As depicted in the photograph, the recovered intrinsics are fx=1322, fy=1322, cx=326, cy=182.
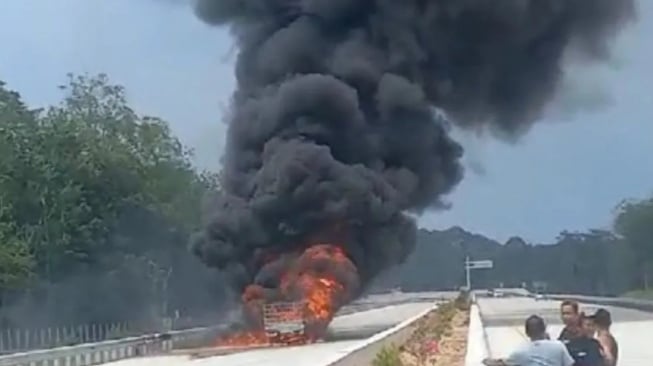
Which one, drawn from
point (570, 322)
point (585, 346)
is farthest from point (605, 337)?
point (585, 346)

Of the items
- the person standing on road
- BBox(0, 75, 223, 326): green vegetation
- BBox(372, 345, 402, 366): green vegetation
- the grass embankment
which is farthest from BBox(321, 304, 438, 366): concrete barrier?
BBox(0, 75, 223, 326): green vegetation

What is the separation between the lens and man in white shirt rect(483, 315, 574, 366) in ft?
32.3

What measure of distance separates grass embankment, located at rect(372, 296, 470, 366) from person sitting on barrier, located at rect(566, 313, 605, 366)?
8.48m

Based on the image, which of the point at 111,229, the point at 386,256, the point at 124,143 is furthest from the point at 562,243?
the point at 386,256

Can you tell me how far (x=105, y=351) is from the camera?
4400 cm

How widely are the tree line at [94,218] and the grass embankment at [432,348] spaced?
10428 millimetres

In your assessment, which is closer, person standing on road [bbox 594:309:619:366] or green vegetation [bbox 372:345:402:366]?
person standing on road [bbox 594:309:619:366]

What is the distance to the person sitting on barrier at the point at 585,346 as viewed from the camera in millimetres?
10922

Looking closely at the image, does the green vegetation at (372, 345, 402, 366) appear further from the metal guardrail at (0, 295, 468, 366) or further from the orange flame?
the orange flame

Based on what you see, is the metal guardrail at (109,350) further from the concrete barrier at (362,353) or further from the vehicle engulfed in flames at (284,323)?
the concrete barrier at (362,353)

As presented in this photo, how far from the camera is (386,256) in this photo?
48844mm

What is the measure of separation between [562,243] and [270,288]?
148 metres

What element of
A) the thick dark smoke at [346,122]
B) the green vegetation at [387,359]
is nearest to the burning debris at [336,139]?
the thick dark smoke at [346,122]

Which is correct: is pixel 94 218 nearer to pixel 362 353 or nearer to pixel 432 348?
pixel 432 348
